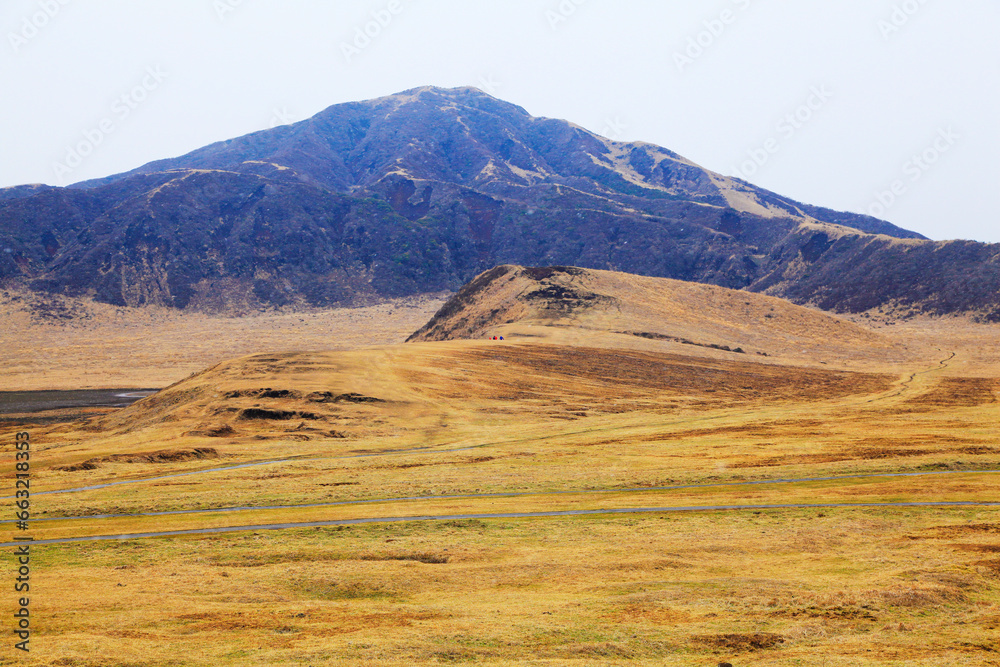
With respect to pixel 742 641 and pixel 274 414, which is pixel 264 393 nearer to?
pixel 274 414

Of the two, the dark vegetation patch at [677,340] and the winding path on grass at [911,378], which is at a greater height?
the dark vegetation patch at [677,340]

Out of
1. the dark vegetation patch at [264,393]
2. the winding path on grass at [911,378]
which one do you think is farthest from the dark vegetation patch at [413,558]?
the winding path on grass at [911,378]

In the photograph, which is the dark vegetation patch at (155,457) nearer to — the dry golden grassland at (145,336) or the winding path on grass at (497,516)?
the winding path on grass at (497,516)

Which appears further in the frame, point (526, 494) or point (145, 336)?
point (145, 336)

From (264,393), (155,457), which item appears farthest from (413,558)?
(264,393)

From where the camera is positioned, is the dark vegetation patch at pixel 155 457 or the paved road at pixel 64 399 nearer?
the dark vegetation patch at pixel 155 457

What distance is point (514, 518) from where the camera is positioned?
2962cm

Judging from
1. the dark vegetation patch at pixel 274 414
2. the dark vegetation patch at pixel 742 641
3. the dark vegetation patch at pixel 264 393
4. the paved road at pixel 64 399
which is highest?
the dark vegetation patch at pixel 264 393

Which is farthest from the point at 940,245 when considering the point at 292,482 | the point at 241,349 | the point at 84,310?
the point at 84,310

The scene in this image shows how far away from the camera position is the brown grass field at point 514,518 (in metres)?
17.9

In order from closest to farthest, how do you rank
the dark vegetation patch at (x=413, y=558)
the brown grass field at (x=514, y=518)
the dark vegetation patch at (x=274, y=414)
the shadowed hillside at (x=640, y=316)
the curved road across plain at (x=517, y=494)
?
1. the brown grass field at (x=514, y=518)
2. the dark vegetation patch at (x=413, y=558)
3. the curved road across plain at (x=517, y=494)
4. the dark vegetation patch at (x=274, y=414)
5. the shadowed hillside at (x=640, y=316)

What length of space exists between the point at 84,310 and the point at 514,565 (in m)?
163

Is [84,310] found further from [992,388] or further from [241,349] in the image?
[992,388]

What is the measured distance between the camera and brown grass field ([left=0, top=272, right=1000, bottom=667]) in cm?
1788
